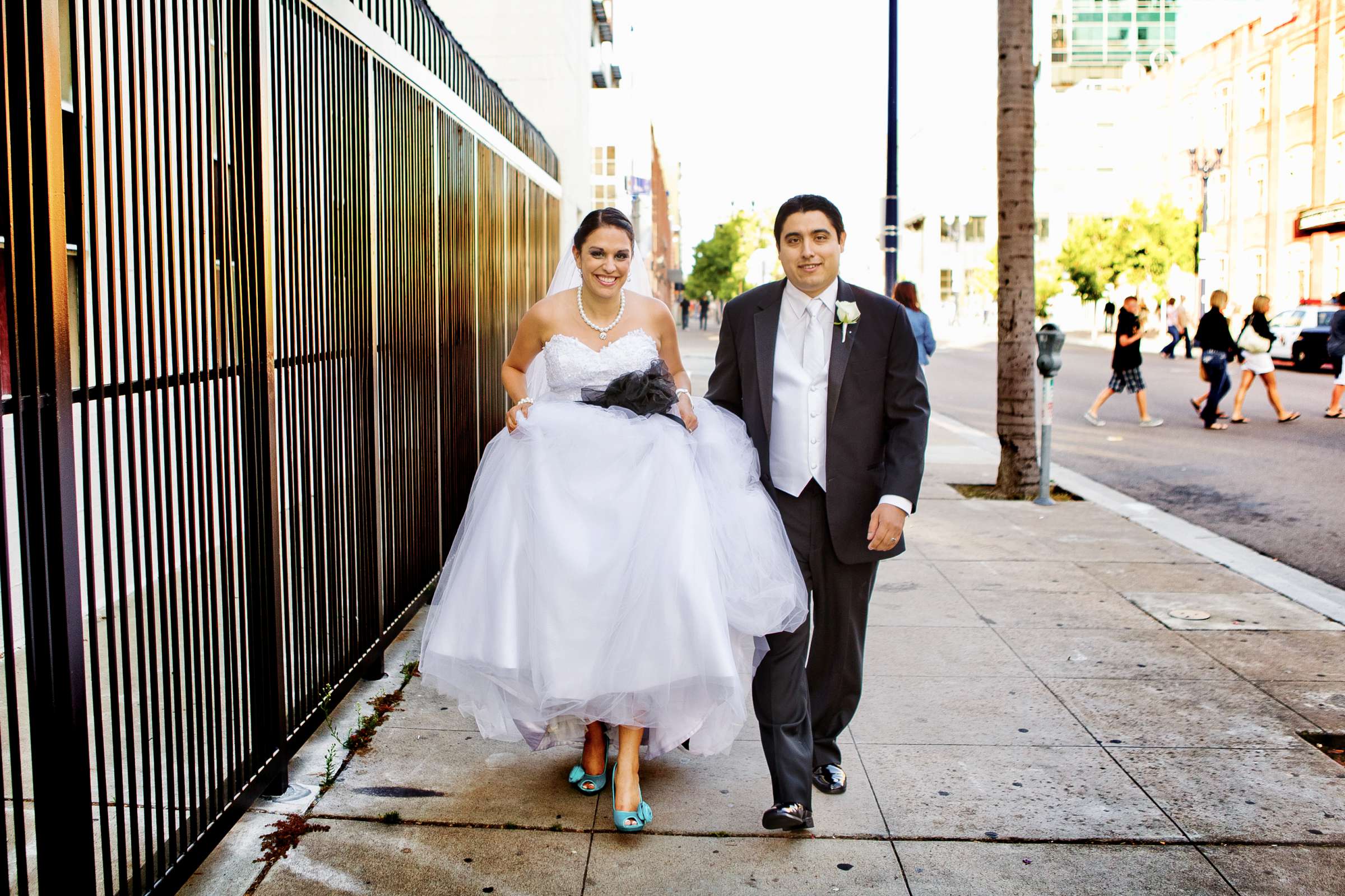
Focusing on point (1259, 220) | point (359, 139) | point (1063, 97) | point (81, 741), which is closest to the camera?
point (81, 741)

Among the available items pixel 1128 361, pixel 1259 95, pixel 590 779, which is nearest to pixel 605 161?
pixel 1259 95

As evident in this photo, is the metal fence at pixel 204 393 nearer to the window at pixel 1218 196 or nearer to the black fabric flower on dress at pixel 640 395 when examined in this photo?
the black fabric flower on dress at pixel 640 395

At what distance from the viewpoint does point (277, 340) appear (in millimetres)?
4035

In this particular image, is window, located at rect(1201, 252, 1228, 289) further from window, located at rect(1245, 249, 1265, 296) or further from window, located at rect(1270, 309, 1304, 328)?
window, located at rect(1270, 309, 1304, 328)

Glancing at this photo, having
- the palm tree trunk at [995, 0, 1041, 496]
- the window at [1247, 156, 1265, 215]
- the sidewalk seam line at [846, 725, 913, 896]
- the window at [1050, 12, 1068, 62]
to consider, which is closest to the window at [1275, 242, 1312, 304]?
the window at [1247, 156, 1265, 215]

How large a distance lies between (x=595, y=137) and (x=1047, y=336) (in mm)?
35807

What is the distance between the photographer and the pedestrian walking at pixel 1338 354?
17.5 m

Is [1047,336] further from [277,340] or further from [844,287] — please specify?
[277,340]

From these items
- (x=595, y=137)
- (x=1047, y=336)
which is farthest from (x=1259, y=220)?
(x=1047, y=336)

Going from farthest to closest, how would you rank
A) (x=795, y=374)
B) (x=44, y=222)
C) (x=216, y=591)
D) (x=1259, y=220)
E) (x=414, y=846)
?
(x=1259, y=220) < (x=795, y=374) < (x=414, y=846) < (x=216, y=591) < (x=44, y=222)

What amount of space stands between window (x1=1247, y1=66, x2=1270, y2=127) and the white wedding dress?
5293 cm

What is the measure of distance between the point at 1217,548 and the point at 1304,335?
23.4 metres

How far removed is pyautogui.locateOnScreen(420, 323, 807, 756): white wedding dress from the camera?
3707 millimetres

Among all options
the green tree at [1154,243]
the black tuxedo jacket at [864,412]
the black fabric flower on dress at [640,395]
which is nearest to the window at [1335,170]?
the green tree at [1154,243]
